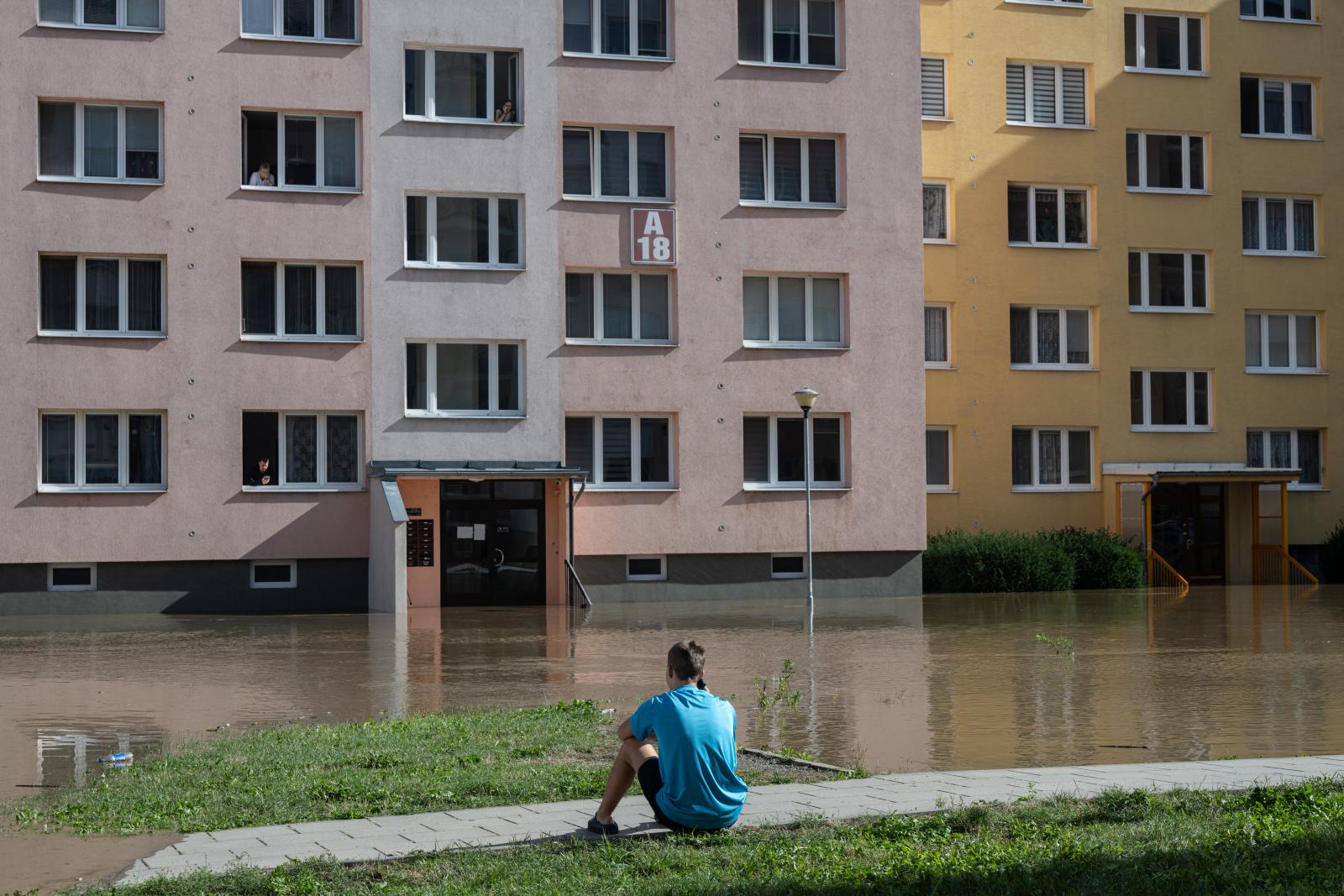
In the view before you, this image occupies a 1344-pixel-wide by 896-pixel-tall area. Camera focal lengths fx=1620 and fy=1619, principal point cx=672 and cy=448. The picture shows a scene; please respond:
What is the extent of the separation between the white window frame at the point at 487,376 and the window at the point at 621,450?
4.22 feet

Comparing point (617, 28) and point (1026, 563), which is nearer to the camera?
point (617, 28)

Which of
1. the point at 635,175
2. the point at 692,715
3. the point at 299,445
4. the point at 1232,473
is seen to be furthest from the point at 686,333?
the point at 692,715

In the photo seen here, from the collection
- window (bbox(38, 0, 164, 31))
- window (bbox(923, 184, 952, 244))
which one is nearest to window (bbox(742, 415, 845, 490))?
window (bbox(923, 184, 952, 244))

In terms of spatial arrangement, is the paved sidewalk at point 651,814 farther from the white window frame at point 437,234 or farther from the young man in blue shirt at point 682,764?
the white window frame at point 437,234

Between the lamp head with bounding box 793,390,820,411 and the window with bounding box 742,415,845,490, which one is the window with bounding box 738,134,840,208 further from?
the lamp head with bounding box 793,390,820,411

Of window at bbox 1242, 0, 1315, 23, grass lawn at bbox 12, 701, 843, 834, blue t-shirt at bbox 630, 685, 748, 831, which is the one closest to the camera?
blue t-shirt at bbox 630, 685, 748, 831

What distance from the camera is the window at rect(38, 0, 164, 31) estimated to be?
102ft

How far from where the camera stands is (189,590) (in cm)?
3127

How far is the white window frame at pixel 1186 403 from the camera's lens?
4034 centimetres

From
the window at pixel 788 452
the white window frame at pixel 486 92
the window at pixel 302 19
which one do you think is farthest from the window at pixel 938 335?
the window at pixel 302 19

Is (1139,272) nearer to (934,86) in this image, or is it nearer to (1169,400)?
(1169,400)

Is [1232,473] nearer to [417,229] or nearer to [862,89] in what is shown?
[862,89]

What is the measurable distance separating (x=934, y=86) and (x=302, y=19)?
51.2 ft

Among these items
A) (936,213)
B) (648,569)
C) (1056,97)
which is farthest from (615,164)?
(1056,97)
